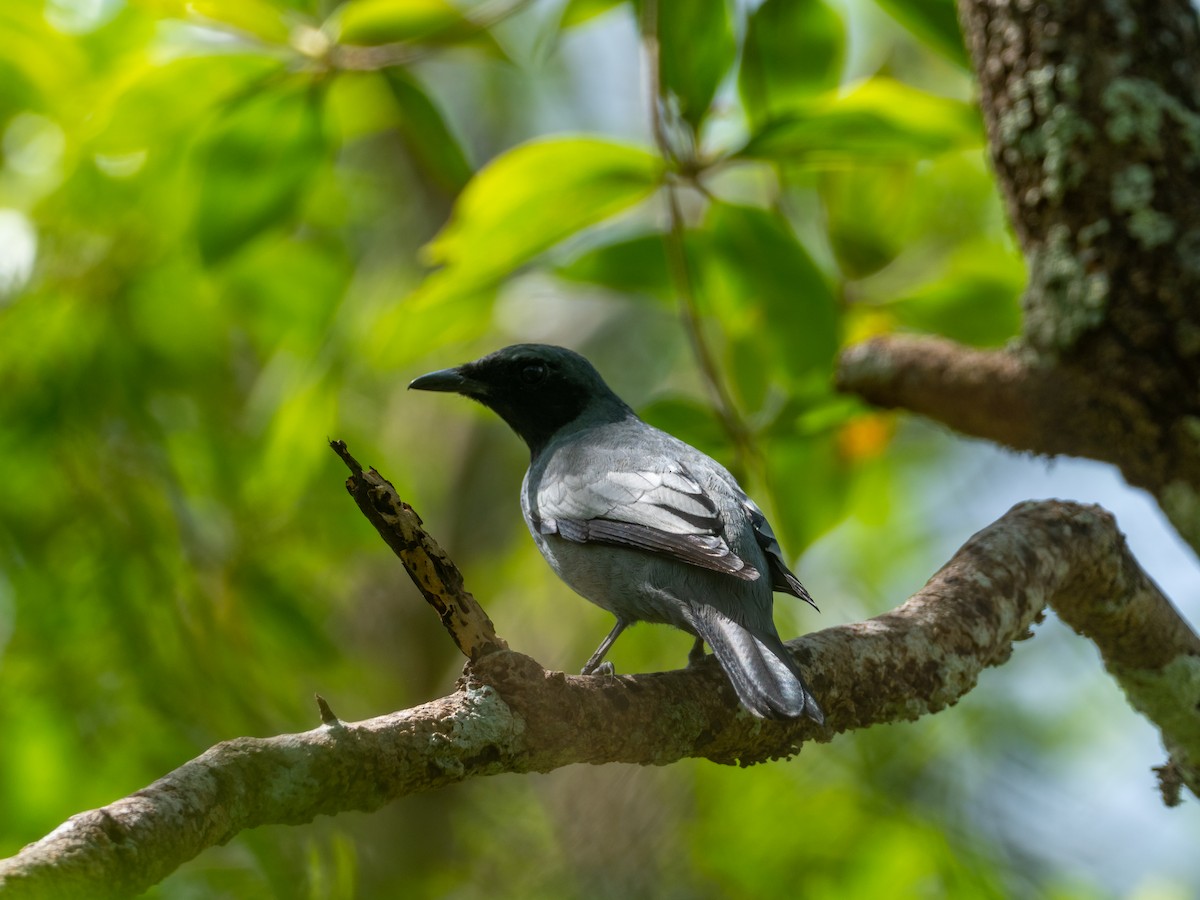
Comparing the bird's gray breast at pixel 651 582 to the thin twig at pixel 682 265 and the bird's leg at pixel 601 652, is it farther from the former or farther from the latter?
the thin twig at pixel 682 265

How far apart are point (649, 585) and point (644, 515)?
23 cm

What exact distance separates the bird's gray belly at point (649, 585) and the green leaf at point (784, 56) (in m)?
1.72

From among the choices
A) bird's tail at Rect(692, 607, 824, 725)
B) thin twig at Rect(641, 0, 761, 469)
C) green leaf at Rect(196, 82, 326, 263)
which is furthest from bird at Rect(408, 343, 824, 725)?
green leaf at Rect(196, 82, 326, 263)

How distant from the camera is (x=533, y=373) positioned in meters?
4.95

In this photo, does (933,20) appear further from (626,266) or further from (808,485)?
(808,485)

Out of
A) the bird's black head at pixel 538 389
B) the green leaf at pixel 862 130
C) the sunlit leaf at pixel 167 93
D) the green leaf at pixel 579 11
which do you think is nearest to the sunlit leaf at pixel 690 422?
the bird's black head at pixel 538 389

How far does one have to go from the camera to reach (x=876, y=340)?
4.78 m

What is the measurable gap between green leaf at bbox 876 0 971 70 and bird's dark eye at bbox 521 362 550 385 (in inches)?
78.8

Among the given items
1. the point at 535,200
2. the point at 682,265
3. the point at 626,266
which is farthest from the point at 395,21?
the point at 682,265

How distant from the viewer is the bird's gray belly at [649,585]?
3.40 meters

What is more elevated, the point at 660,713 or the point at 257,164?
the point at 257,164

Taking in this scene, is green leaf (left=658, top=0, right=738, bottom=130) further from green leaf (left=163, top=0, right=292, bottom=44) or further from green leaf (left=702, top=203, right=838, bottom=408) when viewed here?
green leaf (left=163, top=0, right=292, bottom=44)

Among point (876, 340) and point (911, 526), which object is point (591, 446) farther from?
point (911, 526)

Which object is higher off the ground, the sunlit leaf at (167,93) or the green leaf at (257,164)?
the sunlit leaf at (167,93)
